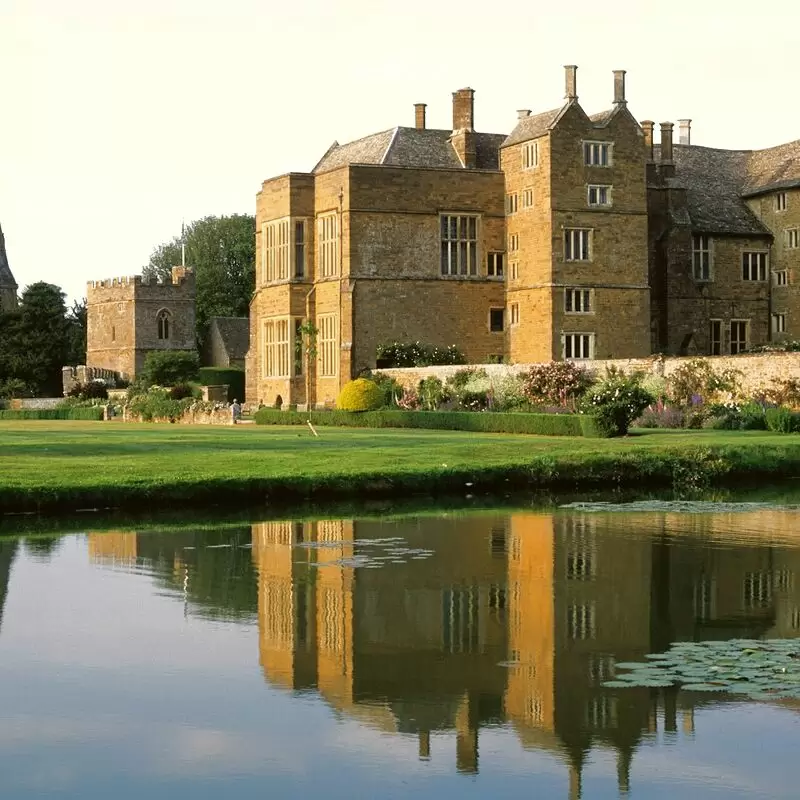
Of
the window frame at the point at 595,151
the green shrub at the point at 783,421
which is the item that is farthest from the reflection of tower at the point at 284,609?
the window frame at the point at 595,151

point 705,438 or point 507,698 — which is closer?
point 507,698

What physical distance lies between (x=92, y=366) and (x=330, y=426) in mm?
45109

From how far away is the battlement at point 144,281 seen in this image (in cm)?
8419

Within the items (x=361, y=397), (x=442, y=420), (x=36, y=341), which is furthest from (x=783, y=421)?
(x=36, y=341)

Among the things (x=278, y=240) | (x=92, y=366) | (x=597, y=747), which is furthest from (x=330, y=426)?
(x=92, y=366)

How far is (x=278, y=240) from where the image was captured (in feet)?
171

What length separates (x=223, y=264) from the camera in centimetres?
10112

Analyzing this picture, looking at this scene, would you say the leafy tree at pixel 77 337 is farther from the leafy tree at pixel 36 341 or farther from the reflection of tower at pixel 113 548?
the reflection of tower at pixel 113 548

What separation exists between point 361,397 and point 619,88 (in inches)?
506

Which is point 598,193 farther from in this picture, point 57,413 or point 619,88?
point 57,413

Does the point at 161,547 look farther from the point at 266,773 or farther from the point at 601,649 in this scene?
the point at 266,773

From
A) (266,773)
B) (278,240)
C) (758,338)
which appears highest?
(278,240)

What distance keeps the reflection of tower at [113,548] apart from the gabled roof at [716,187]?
36.3 m

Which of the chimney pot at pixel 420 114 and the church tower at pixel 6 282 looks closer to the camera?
the chimney pot at pixel 420 114
